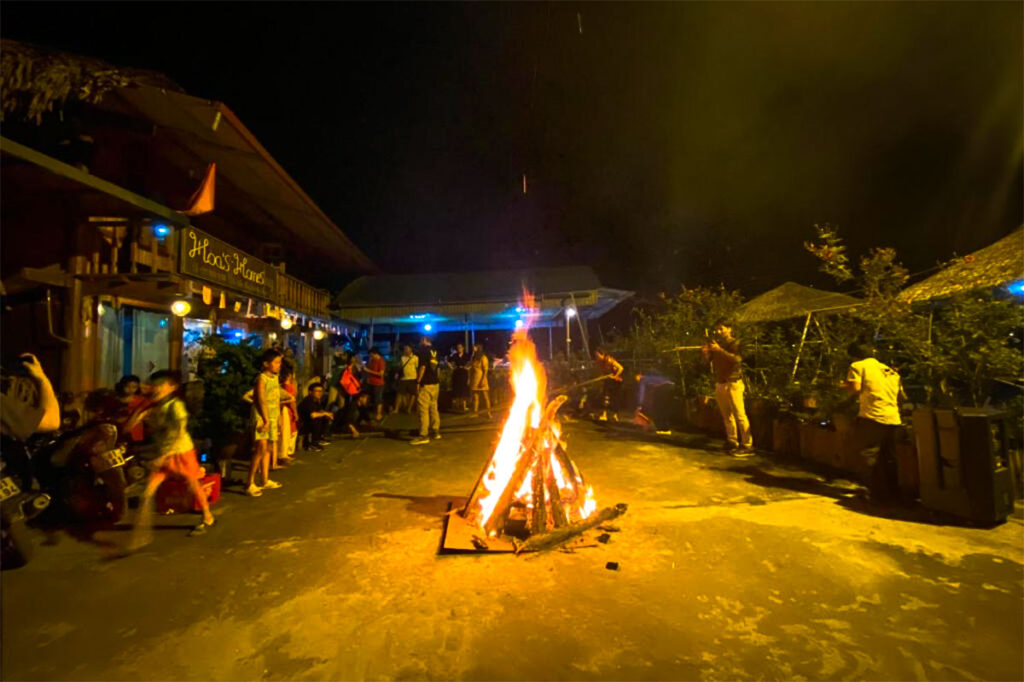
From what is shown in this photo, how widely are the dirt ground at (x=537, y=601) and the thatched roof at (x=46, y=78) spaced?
5.18 meters

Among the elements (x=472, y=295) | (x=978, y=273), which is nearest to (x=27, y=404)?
(x=978, y=273)

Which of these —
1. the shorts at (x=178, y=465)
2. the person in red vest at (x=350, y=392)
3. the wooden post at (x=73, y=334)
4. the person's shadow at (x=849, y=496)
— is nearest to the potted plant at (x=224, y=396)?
the wooden post at (x=73, y=334)

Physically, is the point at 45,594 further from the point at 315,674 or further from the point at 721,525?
the point at 721,525

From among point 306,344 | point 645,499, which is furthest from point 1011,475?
point 306,344

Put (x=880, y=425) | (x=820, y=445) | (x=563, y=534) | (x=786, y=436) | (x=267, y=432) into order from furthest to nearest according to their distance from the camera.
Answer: (x=786, y=436)
(x=820, y=445)
(x=267, y=432)
(x=880, y=425)
(x=563, y=534)

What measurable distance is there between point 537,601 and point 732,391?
599cm

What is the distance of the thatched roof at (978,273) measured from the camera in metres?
6.82

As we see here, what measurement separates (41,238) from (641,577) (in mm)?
8905

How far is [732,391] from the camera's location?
822cm

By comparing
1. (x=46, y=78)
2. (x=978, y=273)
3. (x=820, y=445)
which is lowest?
(x=820, y=445)

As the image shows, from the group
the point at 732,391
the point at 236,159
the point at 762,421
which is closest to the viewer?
the point at 732,391

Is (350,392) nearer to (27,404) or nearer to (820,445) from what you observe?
(27,404)

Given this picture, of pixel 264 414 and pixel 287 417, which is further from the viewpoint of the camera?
pixel 287 417

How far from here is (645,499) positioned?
5.92 m
